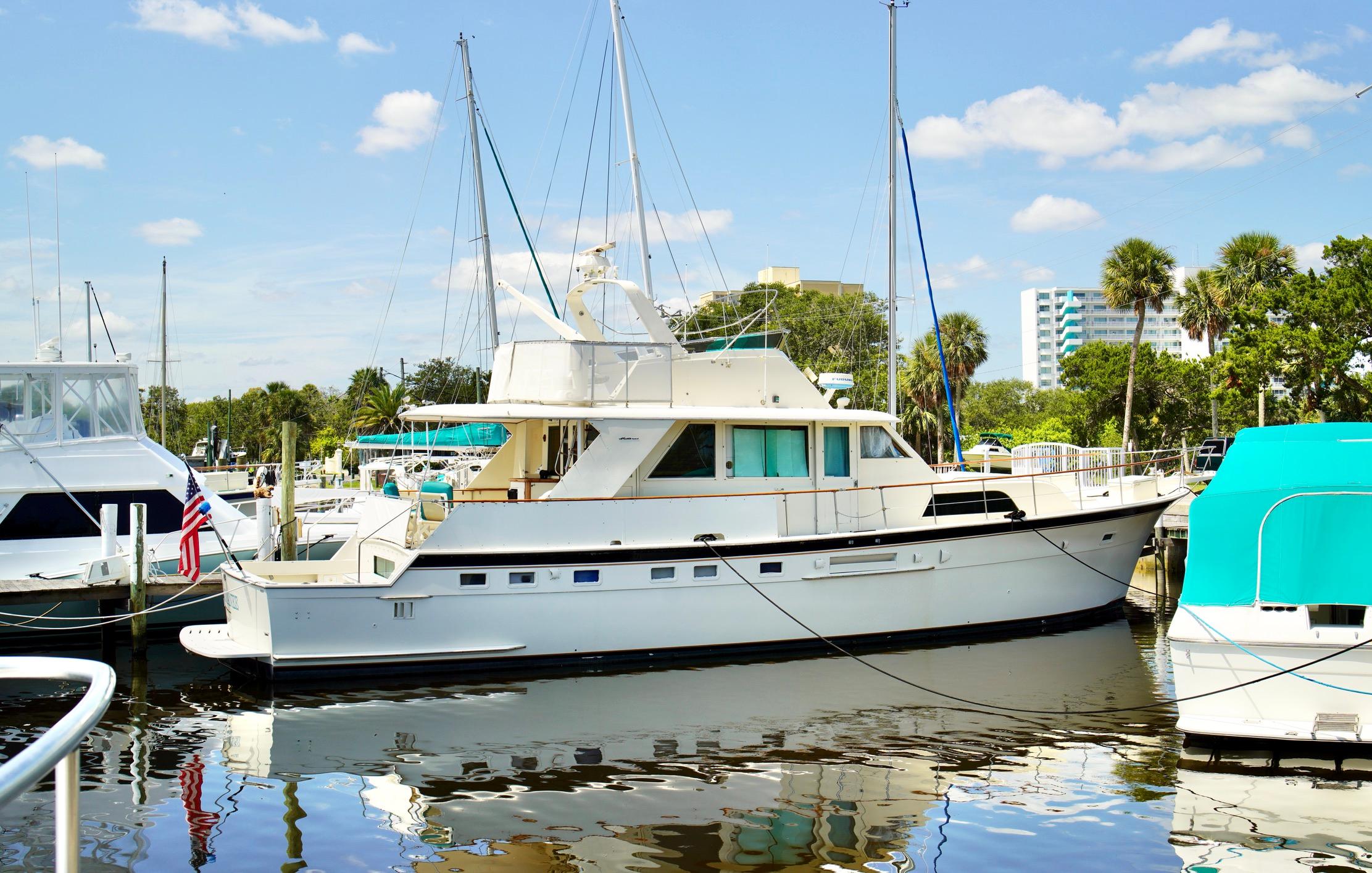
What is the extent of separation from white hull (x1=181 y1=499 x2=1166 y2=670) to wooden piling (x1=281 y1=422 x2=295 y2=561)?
3.62ft

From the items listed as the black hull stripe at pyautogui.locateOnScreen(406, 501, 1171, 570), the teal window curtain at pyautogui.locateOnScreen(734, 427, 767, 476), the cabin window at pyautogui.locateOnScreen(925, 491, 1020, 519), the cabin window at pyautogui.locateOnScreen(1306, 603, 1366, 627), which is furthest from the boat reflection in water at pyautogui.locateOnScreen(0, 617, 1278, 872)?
the teal window curtain at pyautogui.locateOnScreen(734, 427, 767, 476)

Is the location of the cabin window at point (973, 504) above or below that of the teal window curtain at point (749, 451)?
below

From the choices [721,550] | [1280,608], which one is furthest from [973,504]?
[1280,608]

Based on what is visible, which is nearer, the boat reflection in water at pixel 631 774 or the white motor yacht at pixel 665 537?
the boat reflection in water at pixel 631 774

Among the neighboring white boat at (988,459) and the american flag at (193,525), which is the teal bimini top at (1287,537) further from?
the american flag at (193,525)

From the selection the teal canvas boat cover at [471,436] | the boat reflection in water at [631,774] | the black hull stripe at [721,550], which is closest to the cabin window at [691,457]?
the black hull stripe at [721,550]

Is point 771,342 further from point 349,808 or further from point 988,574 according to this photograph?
point 349,808

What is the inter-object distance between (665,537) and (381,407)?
112 ft

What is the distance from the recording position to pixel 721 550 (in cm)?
1190

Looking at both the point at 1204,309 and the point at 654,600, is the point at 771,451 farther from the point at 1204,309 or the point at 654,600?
the point at 1204,309

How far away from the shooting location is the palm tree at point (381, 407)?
141 ft

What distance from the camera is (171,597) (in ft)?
43.2

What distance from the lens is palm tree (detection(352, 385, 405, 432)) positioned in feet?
141

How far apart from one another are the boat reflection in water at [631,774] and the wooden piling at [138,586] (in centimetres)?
146
